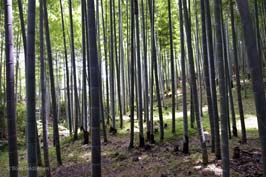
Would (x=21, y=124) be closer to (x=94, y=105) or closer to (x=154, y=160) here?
(x=154, y=160)

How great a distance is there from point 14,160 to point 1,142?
9.36 meters

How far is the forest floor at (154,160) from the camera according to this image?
5.88 meters

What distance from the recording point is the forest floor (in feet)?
19.3

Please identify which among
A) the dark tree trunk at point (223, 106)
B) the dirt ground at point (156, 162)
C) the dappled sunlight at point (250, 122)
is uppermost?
the dark tree trunk at point (223, 106)

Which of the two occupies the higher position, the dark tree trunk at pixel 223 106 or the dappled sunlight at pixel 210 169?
the dark tree trunk at pixel 223 106

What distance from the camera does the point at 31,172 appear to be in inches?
122

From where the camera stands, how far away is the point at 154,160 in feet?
23.6

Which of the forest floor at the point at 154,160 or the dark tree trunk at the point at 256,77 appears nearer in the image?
the dark tree trunk at the point at 256,77

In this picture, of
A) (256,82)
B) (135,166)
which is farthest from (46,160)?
(256,82)

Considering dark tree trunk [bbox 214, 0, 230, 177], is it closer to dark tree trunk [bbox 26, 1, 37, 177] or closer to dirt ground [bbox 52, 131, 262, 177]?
dirt ground [bbox 52, 131, 262, 177]

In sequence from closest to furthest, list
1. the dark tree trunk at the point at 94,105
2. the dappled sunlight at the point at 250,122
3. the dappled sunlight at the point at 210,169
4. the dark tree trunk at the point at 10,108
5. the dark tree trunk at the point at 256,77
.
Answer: the dark tree trunk at the point at 256,77
the dark tree trunk at the point at 94,105
the dark tree trunk at the point at 10,108
the dappled sunlight at the point at 210,169
the dappled sunlight at the point at 250,122

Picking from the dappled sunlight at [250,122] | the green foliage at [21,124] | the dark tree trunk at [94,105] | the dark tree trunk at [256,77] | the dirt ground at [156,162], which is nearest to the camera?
the dark tree trunk at [256,77]

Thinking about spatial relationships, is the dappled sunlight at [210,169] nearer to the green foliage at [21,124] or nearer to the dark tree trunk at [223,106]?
the dark tree trunk at [223,106]

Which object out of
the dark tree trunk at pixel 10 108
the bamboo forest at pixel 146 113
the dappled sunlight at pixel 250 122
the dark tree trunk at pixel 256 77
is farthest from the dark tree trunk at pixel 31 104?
the dappled sunlight at pixel 250 122
